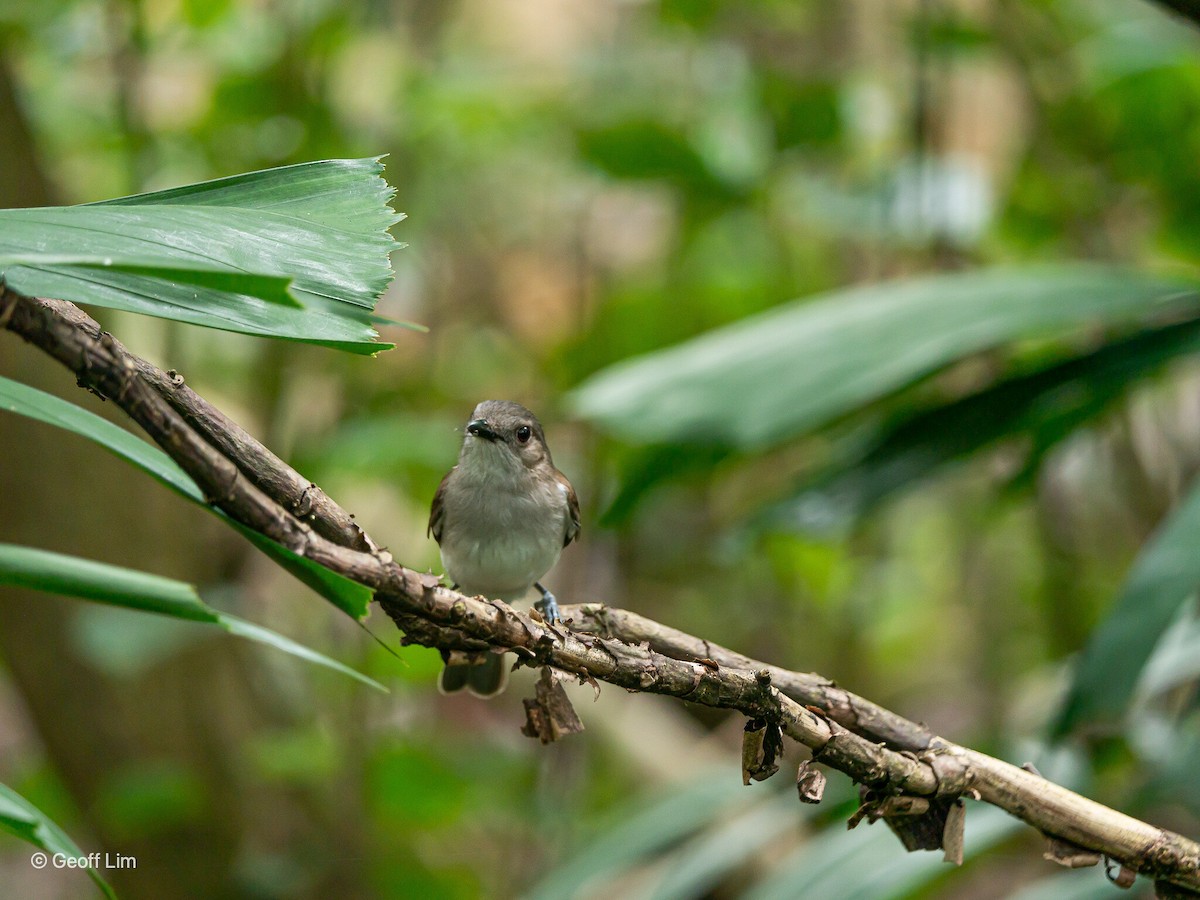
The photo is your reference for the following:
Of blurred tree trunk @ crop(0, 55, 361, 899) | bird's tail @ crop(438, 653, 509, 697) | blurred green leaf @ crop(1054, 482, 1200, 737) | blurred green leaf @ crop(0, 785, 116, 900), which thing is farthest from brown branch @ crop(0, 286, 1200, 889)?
blurred tree trunk @ crop(0, 55, 361, 899)

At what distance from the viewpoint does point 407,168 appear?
5.45 meters

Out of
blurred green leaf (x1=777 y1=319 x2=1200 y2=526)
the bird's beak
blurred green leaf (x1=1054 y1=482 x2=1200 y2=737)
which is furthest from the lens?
the bird's beak

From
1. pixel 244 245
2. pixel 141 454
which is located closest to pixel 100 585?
pixel 141 454

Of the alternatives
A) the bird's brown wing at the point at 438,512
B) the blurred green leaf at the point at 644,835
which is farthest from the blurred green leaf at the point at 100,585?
the blurred green leaf at the point at 644,835

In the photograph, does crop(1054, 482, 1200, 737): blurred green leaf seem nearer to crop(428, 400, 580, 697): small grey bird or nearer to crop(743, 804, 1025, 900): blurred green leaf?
crop(743, 804, 1025, 900): blurred green leaf

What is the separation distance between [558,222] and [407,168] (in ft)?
9.23

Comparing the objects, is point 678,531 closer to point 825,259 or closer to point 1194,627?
point 825,259

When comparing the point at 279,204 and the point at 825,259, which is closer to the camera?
the point at 279,204

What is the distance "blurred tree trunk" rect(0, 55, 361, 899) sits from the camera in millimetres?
4078

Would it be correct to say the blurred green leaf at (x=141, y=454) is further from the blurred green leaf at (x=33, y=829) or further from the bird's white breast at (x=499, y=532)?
the bird's white breast at (x=499, y=532)

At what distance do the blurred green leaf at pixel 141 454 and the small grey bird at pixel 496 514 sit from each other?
78.5 inches

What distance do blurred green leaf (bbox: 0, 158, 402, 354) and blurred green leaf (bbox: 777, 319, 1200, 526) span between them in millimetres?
1960

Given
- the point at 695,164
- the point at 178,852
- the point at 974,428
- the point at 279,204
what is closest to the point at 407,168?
the point at 695,164

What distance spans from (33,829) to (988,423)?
2.29 m
